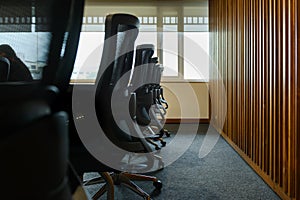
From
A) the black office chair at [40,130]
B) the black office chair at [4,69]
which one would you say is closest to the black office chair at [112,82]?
the black office chair at [4,69]

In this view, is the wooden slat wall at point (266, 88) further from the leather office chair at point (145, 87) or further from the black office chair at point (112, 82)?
the black office chair at point (112, 82)

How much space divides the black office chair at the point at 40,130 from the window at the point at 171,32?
19.6ft

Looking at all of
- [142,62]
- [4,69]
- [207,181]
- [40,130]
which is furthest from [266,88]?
[40,130]

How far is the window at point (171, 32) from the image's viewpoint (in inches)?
257

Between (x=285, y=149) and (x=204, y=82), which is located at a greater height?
(x=204, y=82)

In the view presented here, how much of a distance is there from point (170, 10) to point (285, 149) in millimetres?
4788

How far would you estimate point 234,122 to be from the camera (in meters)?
4.12

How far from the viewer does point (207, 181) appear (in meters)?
2.84

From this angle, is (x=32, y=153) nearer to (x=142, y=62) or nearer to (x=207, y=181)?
(x=207, y=181)

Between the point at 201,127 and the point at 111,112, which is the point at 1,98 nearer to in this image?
the point at 111,112

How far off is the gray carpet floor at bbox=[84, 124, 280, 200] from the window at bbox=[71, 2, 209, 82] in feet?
10.1

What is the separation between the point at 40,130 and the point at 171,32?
20.8 feet

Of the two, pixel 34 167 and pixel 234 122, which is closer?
pixel 34 167

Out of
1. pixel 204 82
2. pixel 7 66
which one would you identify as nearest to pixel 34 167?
pixel 7 66
